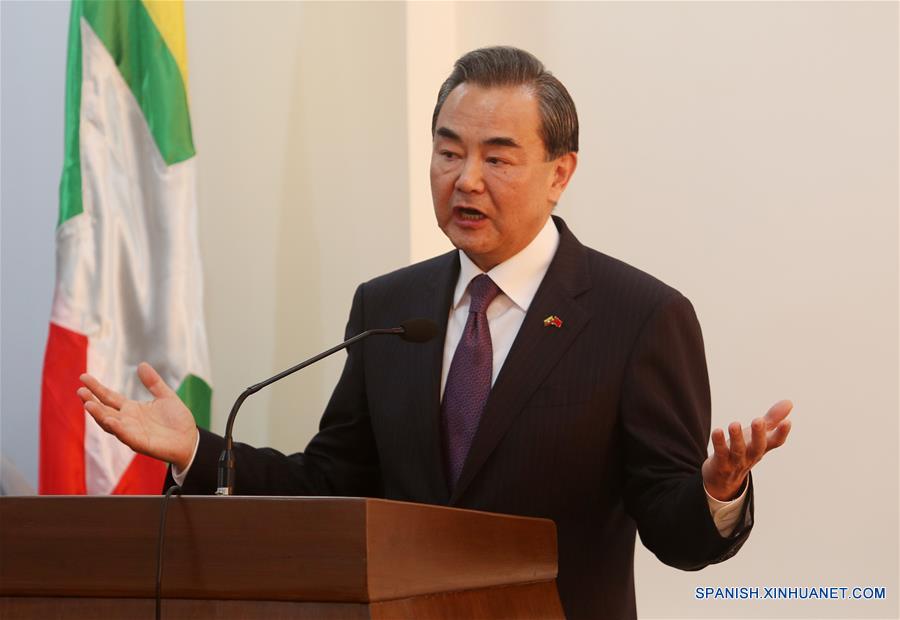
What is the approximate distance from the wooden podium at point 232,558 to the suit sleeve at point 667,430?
0.61 m

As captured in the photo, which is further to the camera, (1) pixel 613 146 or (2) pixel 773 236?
(1) pixel 613 146

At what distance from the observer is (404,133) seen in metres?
3.90

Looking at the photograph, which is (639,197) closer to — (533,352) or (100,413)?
(533,352)

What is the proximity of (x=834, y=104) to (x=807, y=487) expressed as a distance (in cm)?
116

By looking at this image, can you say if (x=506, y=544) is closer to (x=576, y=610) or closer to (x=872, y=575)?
(x=576, y=610)

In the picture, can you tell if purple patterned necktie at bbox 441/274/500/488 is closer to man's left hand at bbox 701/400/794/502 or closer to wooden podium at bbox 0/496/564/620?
man's left hand at bbox 701/400/794/502

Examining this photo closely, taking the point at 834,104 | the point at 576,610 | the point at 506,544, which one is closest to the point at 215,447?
the point at 506,544

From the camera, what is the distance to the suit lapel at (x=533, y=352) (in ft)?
7.22

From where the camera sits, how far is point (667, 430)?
2.22 meters

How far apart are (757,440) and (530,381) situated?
0.61 metres

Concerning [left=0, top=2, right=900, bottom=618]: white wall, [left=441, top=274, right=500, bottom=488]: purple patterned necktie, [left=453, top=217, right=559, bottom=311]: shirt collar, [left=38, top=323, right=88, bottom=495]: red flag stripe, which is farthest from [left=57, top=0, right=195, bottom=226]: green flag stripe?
[left=441, top=274, right=500, bottom=488]: purple patterned necktie

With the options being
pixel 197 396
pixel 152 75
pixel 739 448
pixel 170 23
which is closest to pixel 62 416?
pixel 197 396

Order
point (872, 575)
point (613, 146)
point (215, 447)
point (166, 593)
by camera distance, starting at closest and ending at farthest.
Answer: point (166, 593), point (215, 447), point (872, 575), point (613, 146)

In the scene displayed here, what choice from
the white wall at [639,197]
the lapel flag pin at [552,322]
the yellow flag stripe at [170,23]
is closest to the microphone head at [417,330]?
the lapel flag pin at [552,322]
